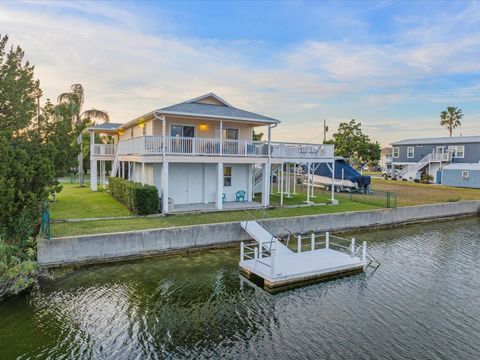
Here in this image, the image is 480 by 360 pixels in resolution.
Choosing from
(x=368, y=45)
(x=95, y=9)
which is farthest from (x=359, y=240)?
(x=95, y=9)

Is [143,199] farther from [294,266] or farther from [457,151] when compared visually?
[457,151]

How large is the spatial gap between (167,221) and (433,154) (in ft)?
141

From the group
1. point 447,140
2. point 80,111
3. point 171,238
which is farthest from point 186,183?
point 447,140

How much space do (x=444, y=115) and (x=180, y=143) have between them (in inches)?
2478

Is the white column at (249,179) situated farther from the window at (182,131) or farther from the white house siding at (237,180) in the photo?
the window at (182,131)

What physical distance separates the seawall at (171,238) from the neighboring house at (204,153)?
3.74 m

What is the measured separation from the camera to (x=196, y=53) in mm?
26312

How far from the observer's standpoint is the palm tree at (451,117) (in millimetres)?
63219

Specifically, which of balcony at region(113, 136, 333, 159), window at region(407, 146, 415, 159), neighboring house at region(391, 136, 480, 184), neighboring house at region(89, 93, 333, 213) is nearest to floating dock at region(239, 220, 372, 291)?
neighboring house at region(89, 93, 333, 213)

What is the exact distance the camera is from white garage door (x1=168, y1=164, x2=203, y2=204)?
21.2 metres

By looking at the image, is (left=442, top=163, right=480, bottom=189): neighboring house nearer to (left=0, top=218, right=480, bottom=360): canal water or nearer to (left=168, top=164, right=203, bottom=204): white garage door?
(left=0, top=218, right=480, bottom=360): canal water

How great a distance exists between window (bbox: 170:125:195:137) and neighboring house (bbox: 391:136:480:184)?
37.9 m

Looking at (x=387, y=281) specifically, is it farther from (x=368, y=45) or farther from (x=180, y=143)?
(x=368, y=45)

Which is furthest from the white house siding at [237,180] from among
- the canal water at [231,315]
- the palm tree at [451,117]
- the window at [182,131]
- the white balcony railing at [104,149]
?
the palm tree at [451,117]
